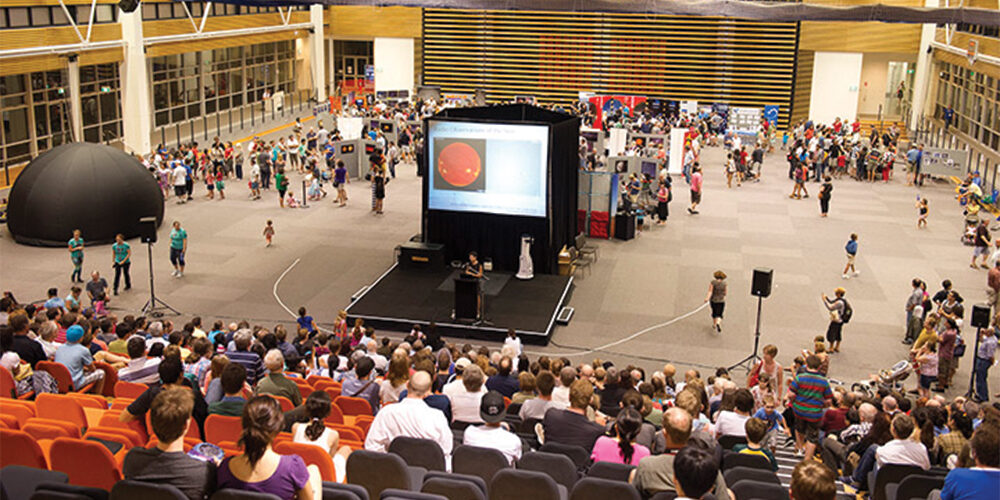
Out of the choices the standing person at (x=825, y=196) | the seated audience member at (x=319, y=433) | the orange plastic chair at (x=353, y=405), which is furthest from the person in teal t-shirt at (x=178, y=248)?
the standing person at (x=825, y=196)

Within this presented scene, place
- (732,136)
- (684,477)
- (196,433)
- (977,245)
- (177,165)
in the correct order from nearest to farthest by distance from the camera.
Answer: (684,477)
(196,433)
(977,245)
(177,165)
(732,136)

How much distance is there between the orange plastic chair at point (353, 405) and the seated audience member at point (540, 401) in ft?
5.02

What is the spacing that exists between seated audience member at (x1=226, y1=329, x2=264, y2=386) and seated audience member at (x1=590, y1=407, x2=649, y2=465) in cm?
482

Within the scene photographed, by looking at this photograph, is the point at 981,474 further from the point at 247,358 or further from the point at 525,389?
the point at 247,358

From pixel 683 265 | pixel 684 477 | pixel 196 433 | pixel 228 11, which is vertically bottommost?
pixel 683 265

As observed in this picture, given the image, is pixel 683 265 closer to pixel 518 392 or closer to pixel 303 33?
pixel 518 392

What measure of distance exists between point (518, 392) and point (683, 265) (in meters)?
11.6

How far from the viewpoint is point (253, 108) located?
4322 cm

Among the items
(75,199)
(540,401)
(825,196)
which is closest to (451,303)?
(540,401)

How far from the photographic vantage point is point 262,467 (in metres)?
4.79

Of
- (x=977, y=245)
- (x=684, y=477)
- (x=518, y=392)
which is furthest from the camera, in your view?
(x=977, y=245)

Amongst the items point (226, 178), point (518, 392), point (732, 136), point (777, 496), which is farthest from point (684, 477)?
point (732, 136)

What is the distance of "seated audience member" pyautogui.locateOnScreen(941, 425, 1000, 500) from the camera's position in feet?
18.6

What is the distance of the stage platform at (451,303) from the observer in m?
16.5
